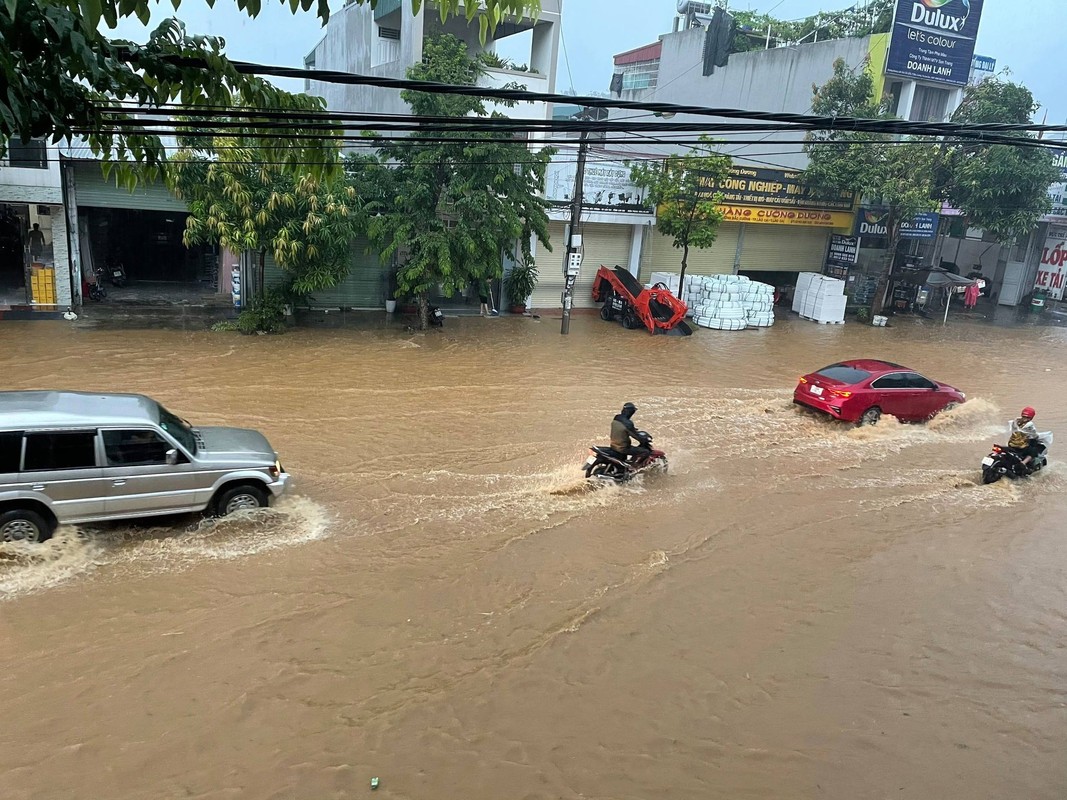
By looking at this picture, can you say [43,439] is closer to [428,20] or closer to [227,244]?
[227,244]

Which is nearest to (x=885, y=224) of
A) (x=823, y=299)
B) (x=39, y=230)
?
(x=823, y=299)

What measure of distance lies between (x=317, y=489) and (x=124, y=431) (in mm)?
2973

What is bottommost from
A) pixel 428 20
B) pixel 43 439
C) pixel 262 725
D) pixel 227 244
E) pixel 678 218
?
pixel 262 725

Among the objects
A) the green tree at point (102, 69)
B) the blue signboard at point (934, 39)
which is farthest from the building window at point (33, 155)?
the blue signboard at point (934, 39)

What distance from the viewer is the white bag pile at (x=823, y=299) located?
2881 cm

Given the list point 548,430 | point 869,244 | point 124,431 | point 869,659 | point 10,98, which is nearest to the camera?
point 10,98

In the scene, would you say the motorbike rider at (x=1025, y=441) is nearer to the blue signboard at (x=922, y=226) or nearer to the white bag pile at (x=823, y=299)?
the white bag pile at (x=823, y=299)

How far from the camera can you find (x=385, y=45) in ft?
91.1

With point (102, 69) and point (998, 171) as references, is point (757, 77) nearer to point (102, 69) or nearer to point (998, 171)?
point (998, 171)

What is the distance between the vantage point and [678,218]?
2519cm

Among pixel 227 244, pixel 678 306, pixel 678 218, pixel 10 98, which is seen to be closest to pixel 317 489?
pixel 10 98

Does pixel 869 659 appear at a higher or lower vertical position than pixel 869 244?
lower

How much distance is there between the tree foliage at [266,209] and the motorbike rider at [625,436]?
977 cm

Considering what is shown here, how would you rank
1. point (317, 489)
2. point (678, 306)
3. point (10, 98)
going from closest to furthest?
point (10, 98) → point (317, 489) → point (678, 306)
